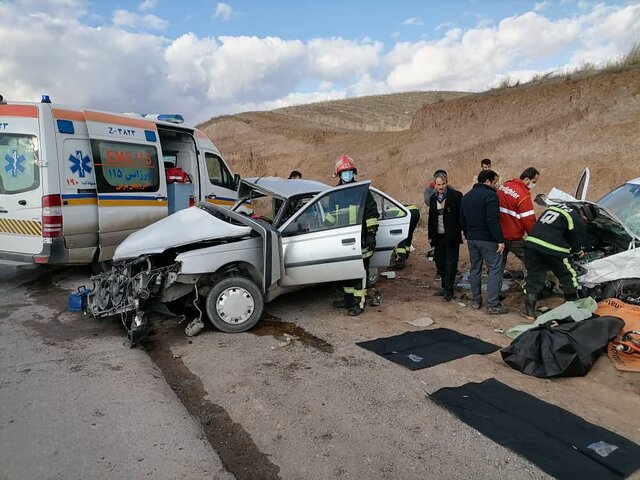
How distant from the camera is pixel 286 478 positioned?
264cm

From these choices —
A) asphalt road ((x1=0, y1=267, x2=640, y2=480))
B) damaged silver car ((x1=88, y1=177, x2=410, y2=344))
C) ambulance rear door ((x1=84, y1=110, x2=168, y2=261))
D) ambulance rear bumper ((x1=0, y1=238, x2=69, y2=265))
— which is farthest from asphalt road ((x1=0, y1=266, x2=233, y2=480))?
ambulance rear door ((x1=84, y1=110, x2=168, y2=261))

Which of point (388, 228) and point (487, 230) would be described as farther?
point (388, 228)

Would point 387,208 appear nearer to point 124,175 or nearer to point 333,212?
point 333,212

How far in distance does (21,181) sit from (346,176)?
4309mm

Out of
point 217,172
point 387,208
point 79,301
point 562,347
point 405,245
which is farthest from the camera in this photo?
point 217,172

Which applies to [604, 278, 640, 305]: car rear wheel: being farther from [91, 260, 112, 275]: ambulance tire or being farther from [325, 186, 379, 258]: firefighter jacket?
[91, 260, 112, 275]: ambulance tire

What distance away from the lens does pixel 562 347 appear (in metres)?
4.01

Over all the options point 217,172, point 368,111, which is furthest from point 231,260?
point 368,111

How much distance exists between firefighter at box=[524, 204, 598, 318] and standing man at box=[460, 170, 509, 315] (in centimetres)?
38

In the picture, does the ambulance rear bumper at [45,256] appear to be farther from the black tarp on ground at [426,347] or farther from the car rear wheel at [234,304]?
the black tarp on ground at [426,347]

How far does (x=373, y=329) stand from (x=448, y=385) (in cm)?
154

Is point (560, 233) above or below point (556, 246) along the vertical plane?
above

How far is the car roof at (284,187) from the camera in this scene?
5.85 metres

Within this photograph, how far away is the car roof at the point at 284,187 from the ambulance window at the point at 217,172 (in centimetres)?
280
